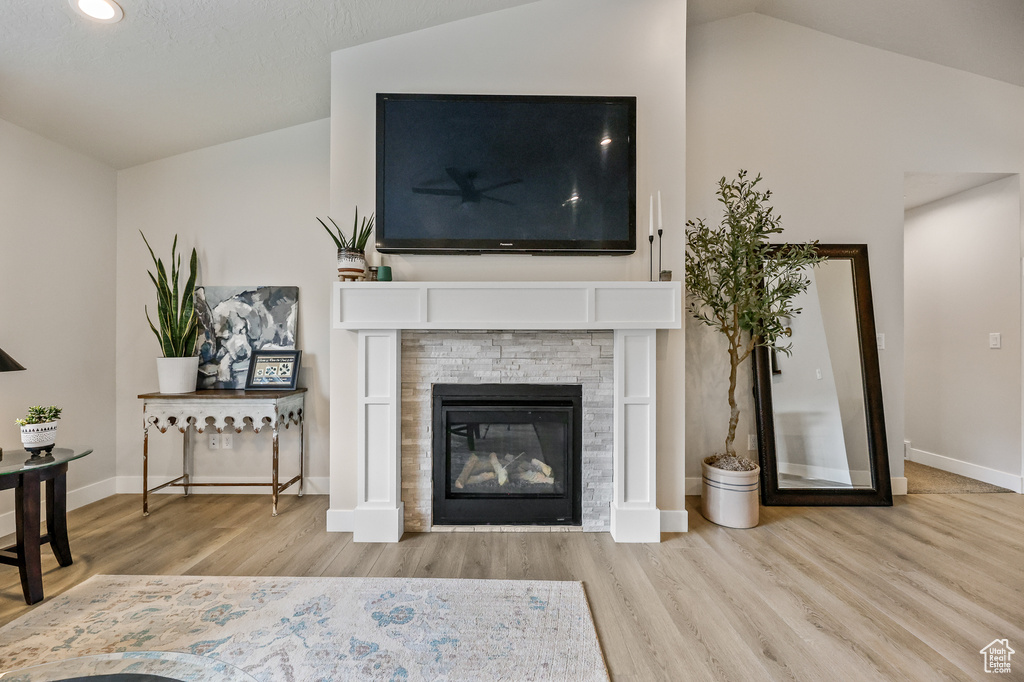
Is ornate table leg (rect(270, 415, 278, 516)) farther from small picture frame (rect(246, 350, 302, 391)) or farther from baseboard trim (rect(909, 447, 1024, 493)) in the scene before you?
baseboard trim (rect(909, 447, 1024, 493))

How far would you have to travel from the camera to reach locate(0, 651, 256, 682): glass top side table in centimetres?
96

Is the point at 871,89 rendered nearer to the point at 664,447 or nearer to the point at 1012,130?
the point at 1012,130

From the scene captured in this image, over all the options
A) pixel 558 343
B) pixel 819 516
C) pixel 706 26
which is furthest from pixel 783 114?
pixel 819 516

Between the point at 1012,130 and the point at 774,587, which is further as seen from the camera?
the point at 1012,130

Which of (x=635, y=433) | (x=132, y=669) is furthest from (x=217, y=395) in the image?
(x=635, y=433)

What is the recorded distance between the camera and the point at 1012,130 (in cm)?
328

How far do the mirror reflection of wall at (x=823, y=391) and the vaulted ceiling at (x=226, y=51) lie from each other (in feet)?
5.01

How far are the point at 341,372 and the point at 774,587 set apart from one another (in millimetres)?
2297

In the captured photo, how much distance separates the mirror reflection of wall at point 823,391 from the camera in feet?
10.2

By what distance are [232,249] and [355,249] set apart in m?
1.34

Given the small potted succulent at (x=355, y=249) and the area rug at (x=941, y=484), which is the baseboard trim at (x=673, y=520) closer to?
the area rug at (x=941, y=484)

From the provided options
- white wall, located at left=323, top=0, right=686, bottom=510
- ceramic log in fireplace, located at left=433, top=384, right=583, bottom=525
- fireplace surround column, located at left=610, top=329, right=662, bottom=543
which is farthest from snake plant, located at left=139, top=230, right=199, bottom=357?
fireplace surround column, located at left=610, top=329, right=662, bottom=543

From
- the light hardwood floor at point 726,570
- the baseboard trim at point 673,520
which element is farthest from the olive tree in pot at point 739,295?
the baseboard trim at point 673,520

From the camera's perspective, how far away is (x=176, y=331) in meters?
2.98
